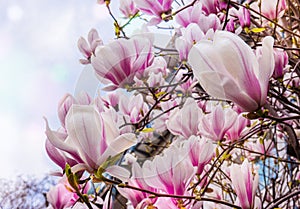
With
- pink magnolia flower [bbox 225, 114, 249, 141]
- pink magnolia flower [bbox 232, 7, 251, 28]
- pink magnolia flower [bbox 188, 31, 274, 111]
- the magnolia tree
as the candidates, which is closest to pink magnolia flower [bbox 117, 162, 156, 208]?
the magnolia tree

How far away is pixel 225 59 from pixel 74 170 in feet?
0.49

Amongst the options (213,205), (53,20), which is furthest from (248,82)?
(53,20)

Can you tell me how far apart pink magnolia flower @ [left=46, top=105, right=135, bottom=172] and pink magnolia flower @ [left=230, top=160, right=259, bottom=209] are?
0.50 ft

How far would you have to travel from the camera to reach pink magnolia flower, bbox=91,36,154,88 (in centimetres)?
39

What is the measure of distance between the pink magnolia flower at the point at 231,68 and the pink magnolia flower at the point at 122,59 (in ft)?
0.38

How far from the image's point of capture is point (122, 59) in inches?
15.7

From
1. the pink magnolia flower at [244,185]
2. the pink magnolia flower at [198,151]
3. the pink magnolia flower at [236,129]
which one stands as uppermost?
the pink magnolia flower at [236,129]

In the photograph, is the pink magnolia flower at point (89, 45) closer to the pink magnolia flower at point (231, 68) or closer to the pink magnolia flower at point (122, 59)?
the pink magnolia flower at point (122, 59)

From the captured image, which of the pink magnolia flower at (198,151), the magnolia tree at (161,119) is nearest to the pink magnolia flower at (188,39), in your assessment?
the magnolia tree at (161,119)

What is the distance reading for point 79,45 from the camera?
62 cm

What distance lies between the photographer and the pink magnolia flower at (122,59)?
39 centimetres

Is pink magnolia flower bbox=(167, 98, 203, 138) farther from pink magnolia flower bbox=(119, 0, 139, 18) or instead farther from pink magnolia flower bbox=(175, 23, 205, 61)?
pink magnolia flower bbox=(119, 0, 139, 18)

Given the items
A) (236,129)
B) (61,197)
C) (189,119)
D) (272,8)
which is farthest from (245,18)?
(61,197)

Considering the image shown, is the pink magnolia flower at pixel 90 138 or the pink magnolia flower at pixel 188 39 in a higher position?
the pink magnolia flower at pixel 188 39
